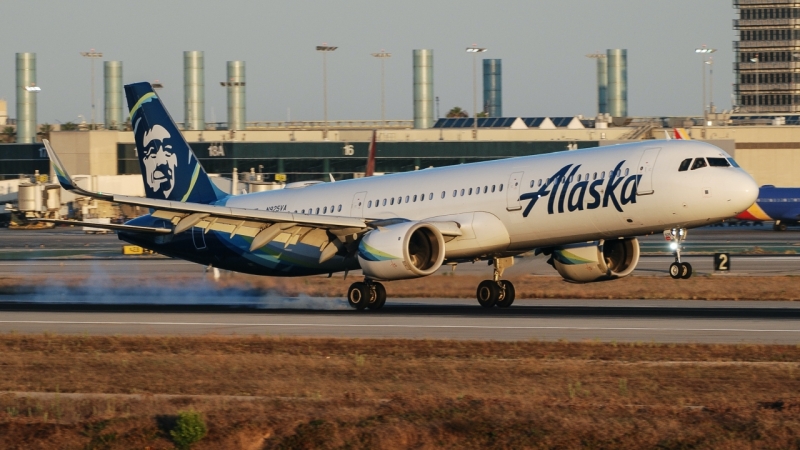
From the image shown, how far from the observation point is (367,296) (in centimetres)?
3306

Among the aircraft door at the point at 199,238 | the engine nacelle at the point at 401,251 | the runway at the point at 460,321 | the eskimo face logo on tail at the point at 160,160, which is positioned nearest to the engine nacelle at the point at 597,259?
the runway at the point at 460,321

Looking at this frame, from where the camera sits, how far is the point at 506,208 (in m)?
31.6

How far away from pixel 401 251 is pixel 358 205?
463cm

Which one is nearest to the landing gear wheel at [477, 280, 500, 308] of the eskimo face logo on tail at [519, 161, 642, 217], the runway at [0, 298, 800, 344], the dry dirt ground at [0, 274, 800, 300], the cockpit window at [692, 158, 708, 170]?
the runway at [0, 298, 800, 344]

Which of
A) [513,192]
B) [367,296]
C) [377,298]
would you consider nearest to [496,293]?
[377,298]

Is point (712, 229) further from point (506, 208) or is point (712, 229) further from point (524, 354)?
point (524, 354)

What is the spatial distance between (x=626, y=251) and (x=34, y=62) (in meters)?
128

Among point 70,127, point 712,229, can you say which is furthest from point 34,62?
point 712,229

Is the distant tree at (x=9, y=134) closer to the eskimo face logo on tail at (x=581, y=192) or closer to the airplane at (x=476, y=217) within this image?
the airplane at (x=476, y=217)

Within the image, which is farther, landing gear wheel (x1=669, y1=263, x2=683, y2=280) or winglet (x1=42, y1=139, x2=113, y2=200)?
landing gear wheel (x1=669, y1=263, x2=683, y2=280)

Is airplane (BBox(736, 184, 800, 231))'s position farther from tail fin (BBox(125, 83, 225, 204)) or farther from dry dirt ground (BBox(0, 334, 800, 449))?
dry dirt ground (BBox(0, 334, 800, 449))

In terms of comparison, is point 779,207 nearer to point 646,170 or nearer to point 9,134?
point 646,170

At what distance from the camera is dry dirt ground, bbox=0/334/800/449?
13.9 m

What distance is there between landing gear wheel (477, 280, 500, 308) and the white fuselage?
2.01 meters
